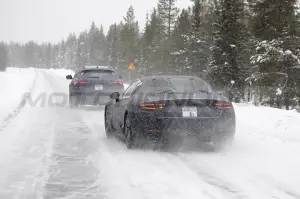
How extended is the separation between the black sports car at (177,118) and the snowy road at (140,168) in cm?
29

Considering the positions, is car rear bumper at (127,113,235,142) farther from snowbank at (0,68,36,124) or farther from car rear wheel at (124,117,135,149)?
snowbank at (0,68,36,124)

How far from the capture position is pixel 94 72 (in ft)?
53.7

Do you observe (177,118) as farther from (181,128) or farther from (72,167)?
(72,167)

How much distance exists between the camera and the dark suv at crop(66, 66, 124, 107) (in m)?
16.1

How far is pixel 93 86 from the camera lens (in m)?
16.1

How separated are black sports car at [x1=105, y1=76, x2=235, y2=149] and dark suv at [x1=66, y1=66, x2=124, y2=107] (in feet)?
27.7

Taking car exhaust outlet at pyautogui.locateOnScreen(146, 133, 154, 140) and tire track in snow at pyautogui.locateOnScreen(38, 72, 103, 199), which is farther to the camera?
car exhaust outlet at pyautogui.locateOnScreen(146, 133, 154, 140)

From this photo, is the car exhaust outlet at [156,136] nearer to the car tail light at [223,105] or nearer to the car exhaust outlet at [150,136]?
the car exhaust outlet at [150,136]

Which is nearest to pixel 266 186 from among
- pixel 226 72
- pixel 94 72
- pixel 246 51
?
pixel 94 72

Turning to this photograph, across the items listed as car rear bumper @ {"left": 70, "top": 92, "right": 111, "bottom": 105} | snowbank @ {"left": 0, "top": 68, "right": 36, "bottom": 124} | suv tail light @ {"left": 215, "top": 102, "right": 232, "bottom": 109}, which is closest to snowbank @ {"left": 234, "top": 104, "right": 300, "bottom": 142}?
suv tail light @ {"left": 215, "top": 102, "right": 232, "bottom": 109}

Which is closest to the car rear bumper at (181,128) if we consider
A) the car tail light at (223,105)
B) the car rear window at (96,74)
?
the car tail light at (223,105)

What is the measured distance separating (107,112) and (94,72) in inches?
259

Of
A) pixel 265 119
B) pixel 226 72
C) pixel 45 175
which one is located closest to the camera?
pixel 45 175

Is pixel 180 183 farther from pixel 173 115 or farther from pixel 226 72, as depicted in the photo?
pixel 226 72
